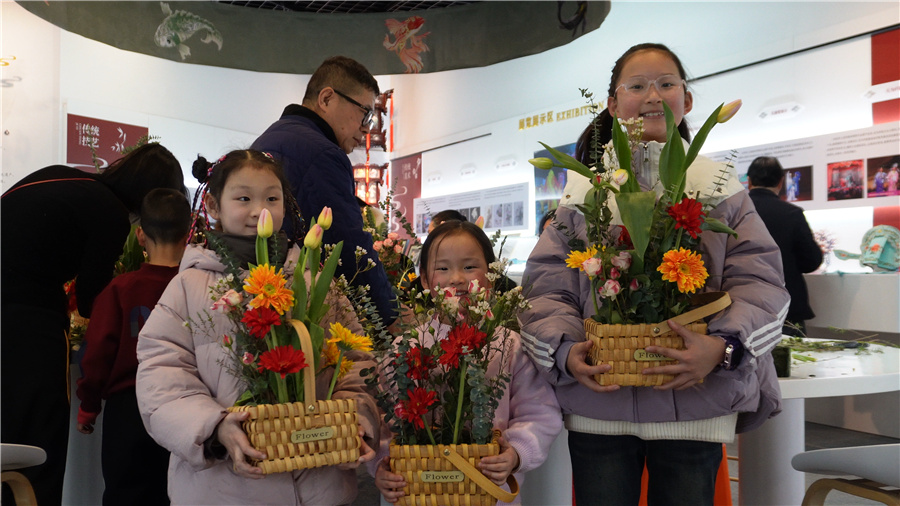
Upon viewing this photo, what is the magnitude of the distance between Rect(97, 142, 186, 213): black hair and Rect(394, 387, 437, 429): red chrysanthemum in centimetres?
131

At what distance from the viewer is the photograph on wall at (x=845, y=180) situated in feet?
14.0

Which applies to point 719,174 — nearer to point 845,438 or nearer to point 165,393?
point 165,393

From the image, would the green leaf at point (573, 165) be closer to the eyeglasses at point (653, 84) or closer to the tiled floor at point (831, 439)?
the eyeglasses at point (653, 84)

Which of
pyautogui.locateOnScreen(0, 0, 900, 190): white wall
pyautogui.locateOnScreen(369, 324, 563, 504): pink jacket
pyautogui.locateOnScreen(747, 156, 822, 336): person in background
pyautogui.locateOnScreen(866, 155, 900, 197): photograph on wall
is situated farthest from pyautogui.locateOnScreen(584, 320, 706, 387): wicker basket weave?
pyautogui.locateOnScreen(0, 0, 900, 190): white wall

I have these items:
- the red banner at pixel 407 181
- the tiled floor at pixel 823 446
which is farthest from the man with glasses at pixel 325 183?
the red banner at pixel 407 181

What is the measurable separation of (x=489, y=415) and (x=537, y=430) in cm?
15

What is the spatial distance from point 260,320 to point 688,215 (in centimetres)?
82

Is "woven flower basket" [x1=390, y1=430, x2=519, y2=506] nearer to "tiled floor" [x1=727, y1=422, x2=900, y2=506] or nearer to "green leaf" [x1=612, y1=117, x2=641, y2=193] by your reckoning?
"green leaf" [x1=612, y1=117, x2=641, y2=193]

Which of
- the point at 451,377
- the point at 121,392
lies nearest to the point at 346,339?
the point at 451,377

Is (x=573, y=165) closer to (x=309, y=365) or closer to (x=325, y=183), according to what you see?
(x=309, y=365)

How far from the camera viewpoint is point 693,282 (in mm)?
1235

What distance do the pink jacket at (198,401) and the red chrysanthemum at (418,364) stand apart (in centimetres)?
16

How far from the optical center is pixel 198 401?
135 cm

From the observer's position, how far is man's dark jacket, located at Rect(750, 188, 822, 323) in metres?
4.07
